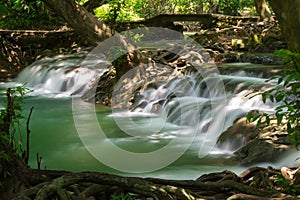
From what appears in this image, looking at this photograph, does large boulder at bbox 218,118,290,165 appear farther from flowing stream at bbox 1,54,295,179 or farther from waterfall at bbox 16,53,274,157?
waterfall at bbox 16,53,274,157

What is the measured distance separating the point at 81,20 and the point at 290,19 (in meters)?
6.82

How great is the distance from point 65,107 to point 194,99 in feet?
10.0

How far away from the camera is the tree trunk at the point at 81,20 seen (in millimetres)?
9125

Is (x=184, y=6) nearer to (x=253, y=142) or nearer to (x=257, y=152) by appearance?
(x=253, y=142)

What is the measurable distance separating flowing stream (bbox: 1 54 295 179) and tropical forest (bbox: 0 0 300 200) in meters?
0.02

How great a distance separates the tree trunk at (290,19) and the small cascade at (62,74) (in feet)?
28.6

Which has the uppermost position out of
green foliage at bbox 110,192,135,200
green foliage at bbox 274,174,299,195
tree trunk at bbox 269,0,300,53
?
tree trunk at bbox 269,0,300,53

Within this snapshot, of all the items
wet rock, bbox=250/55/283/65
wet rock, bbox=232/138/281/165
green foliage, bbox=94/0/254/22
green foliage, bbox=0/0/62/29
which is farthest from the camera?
green foliage, bbox=94/0/254/22

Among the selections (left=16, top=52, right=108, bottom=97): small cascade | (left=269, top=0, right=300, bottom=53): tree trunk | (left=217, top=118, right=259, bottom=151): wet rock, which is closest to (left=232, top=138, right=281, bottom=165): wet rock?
(left=217, top=118, right=259, bottom=151): wet rock

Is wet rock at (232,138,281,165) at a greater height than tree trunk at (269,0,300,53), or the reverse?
tree trunk at (269,0,300,53)

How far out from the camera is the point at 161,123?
26.0 feet

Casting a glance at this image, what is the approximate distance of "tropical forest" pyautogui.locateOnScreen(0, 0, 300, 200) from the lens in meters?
2.98

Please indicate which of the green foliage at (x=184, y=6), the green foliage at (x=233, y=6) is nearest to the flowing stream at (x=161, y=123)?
the green foliage at (x=184, y=6)

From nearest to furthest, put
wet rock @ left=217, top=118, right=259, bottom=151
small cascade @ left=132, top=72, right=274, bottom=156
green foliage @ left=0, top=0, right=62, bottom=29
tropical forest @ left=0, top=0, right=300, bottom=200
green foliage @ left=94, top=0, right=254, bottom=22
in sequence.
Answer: tropical forest @ left=0, top=0, right=300, bottom=200 → wet rock @ left=217, top=118, right=259, bottom=151 → small cascade @ left=132, top=72, right=274, bottom=156 → green foliage @ left=0, top=0, right=62, bottom=29 → green foliage @ left=94, top=0, right=254, bottom=22
